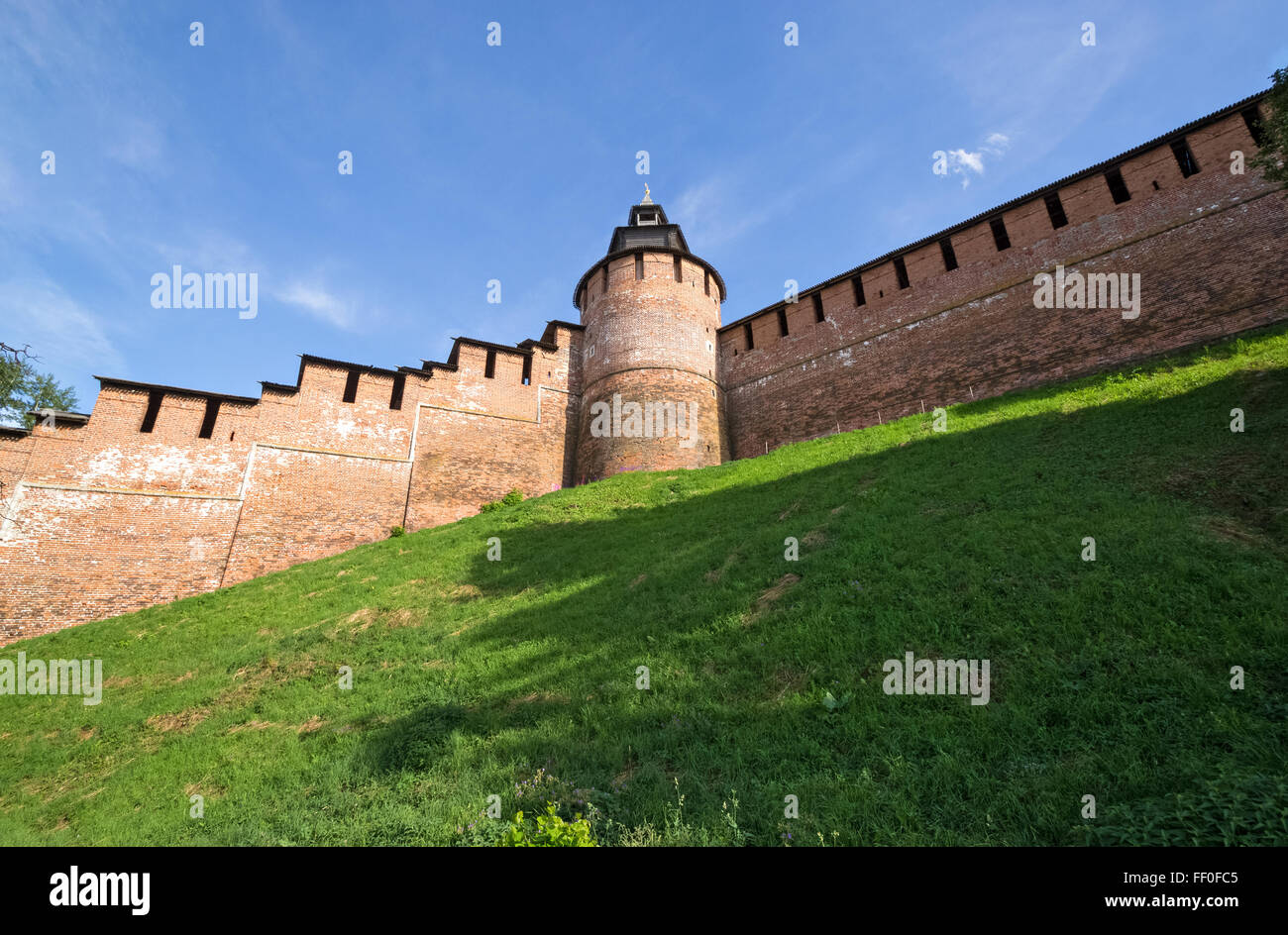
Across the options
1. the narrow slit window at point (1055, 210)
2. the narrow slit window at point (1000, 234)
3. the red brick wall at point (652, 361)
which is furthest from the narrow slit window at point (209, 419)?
the narrow slit window at point (1055, 210)

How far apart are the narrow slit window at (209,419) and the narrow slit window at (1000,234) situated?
26.8 meters

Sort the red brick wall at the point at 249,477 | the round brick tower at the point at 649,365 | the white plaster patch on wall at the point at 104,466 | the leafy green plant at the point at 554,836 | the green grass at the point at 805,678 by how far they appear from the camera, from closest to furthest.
A: 1. the leafy green plant at the point at 554,836
2. the green grass at the point at 805,678
3. the red brick wall at the point at 249,477
4. the white plaster patch on wall at the point at 104,466
5. the round brick tower at the point at 649,365

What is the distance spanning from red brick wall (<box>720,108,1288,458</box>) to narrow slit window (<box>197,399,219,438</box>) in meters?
18.8

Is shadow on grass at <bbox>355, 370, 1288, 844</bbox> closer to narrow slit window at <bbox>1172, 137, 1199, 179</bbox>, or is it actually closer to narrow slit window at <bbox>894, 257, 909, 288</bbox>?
narrow slit window at <bbox>1172, 137, 1199, 179</bbox>

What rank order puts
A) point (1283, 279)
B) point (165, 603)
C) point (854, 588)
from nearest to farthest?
point (854, 588)
point (1283, 279)
point (165, 603)

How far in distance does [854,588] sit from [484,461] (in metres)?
18.0

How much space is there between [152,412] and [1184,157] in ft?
107

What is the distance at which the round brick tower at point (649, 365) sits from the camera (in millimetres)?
22938

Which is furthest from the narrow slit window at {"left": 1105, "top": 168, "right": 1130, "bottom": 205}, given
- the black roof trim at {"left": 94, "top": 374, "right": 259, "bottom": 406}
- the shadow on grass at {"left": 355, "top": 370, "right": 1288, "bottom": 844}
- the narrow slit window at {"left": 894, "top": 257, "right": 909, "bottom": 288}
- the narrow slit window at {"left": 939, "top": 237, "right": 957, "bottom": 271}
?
the black roof trim at {"left": 94, "top": 374, "right": 259, "bottom": 406}

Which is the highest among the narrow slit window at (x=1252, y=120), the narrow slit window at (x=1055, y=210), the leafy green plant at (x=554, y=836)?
the narrow slit window at (x=1252, y=120)

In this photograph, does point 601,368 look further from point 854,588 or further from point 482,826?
point 482,826

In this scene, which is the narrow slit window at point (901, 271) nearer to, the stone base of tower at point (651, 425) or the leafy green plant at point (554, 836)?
the stone base of tower at point (651, 425)
